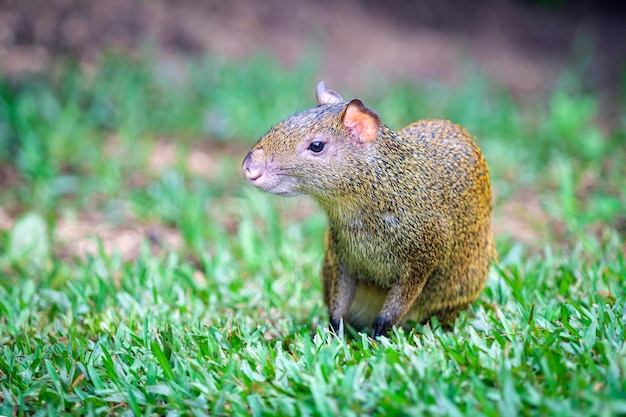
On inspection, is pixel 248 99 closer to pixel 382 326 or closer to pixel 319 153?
pixel 319 153

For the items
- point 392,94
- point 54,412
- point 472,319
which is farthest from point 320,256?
point 392,94

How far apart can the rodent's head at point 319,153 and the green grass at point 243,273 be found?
2.08 feet

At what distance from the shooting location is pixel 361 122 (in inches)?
123

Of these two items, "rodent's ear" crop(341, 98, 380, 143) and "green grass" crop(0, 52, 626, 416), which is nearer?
"green grass" crop(0, 52, 626, 416)

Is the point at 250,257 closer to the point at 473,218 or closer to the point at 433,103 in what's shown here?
the point at 473,218

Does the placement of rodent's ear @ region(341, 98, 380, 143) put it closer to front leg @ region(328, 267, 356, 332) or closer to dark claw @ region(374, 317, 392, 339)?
front leg @ region(328, 267, 356, 332)

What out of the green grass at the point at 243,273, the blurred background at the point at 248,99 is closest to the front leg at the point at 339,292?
the green grass at the point at 243,273

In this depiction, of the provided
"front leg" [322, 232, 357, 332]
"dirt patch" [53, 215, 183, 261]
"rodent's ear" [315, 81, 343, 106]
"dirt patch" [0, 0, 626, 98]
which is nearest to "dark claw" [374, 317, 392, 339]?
"front leg" [322, 232, 357, 332]

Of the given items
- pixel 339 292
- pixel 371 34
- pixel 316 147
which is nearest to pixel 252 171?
pixel 316 147

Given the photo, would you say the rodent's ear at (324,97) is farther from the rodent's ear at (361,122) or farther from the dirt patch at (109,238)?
the dirt patch at (109,238)

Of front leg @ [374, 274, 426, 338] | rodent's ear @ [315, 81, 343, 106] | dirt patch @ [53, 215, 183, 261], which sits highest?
rodent's ear @ [315, 81, 343, 106]

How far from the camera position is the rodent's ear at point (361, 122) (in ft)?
10.1

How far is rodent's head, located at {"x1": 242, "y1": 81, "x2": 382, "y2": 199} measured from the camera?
3082mm

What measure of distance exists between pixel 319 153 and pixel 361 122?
0.73 ft
